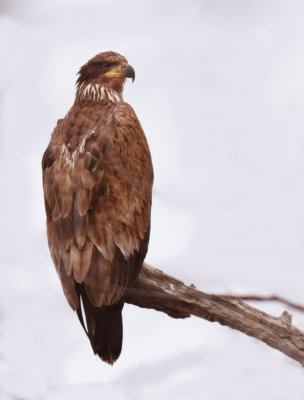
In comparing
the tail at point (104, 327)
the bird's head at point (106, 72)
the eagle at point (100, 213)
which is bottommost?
the tail at point (104, 327)

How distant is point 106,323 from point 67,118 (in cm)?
78

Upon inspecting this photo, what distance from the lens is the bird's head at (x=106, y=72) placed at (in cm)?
216

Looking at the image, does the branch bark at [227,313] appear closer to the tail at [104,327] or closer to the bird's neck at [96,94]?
the tail at [104,327]

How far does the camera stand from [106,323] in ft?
5.81

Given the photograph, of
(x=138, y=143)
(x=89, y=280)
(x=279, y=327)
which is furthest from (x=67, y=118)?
(x=279, y=327)

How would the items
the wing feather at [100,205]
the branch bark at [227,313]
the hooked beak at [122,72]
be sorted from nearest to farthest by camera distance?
the wing feather at [100,205] < the branch bark at [227,313] < the hooked beak at [122,72]

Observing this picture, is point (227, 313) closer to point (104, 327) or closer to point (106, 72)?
point (104, 327)

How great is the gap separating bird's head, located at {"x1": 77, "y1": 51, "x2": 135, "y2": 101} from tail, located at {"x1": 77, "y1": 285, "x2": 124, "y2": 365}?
870 millimetres

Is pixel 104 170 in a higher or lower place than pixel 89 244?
higher

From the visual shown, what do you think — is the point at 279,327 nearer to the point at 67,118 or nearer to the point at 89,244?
the point at 89,244

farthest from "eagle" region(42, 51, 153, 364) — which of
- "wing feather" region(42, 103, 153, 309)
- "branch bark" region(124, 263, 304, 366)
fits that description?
"branch bark" region(124, 263, 304, 366)

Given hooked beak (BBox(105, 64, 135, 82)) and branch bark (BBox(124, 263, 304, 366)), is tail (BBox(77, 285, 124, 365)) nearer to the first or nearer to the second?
branch bark (BBox(124, 263, 304, 366))

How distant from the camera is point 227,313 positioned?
1.93 meters

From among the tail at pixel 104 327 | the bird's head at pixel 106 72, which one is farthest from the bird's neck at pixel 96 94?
the tail at pixel 104 327
